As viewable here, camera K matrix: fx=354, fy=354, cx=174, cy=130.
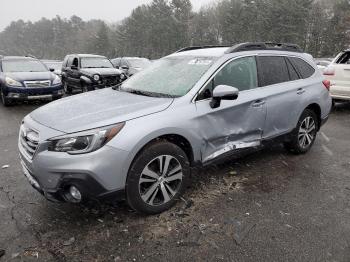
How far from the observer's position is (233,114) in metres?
4.31

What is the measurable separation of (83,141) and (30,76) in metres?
8.65

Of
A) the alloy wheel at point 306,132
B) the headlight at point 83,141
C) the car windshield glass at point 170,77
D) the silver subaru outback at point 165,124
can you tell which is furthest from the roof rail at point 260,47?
the headlight at point 83,141

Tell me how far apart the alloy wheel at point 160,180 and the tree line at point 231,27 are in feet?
146

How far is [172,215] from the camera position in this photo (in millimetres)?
3793

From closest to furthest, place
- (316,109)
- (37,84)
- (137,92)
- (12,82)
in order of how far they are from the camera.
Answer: (137,92)
(316,109)
(12,82)
(37,84)

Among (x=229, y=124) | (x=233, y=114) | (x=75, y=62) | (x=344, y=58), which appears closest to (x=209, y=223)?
(x=229, y=124)

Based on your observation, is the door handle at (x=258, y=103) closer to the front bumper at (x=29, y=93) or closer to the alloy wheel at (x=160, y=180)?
the alloy wheel at (x=160, y=180)

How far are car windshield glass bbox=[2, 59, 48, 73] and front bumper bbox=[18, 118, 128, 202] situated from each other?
9213 millimetres

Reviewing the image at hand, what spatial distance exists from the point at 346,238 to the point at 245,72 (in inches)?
90.6

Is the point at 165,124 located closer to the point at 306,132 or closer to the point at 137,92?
the point at 137,92

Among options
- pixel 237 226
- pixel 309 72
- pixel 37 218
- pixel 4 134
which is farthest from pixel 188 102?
pixel 4 134

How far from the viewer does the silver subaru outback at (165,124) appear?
327 centimetres

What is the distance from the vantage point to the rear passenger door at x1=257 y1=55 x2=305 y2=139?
15.9ft

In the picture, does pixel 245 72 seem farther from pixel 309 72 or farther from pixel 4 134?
pixel 4 134
